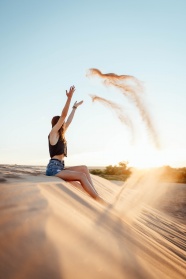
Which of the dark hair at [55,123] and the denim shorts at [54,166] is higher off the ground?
the dark hair at [55,123]

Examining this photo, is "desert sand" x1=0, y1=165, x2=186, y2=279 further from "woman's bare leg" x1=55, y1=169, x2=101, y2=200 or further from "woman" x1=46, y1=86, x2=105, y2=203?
"woman" x1=46, y1=86, x2=105, y2=203

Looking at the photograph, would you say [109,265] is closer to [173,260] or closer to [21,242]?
[21,242]

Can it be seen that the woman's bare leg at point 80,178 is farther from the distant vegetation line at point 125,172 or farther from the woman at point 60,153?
the distant vegetation line at point 125,172

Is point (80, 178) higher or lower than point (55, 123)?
lower

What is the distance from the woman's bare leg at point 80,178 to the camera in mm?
3634

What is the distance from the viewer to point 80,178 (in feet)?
12.2

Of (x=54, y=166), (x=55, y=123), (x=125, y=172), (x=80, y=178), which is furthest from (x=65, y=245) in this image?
(x=125, y=172)

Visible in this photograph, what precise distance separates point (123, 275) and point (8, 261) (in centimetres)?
69

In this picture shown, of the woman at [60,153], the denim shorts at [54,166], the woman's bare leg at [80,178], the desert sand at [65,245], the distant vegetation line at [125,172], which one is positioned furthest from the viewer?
the distant vegetation line at [125,172]

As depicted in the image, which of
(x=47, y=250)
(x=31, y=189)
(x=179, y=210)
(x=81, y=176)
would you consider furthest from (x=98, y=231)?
(x=179, y=210)

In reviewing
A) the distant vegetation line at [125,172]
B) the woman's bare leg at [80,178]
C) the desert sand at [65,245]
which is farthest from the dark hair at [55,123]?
the distant vegetation line at [125,172]

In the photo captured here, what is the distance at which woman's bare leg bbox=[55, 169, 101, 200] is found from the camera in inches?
143

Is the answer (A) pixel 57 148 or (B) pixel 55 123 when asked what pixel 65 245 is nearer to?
(A) pixel 57 148

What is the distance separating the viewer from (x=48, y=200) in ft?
7.61
